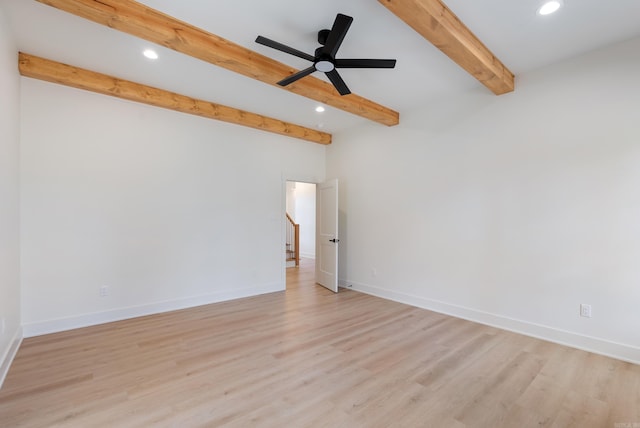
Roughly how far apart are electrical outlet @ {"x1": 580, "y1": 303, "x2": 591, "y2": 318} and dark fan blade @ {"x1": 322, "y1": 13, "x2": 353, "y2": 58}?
11.8 feet

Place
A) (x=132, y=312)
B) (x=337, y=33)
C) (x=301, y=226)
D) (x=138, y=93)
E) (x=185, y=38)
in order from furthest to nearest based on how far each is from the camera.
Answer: (x=301, y=226), (x=132, y=312), (x=138, y=93), (x=185, y=38), (x=337, y=33)

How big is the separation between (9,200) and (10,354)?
1.45 meters

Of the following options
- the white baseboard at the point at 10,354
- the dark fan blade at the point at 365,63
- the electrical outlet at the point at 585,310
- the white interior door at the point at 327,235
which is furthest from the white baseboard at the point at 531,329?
the white baseboard at the point at 10,354

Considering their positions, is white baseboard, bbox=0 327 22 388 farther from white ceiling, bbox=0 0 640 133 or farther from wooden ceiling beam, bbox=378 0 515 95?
wooden ceiling beam, bbox=378 0 515 95

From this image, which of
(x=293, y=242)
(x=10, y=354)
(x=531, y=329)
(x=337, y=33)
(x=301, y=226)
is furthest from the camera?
(x=301, y=226)

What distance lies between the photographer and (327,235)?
5.77m

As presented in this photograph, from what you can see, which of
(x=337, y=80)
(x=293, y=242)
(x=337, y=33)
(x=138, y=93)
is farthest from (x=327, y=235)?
(x=337, y=33)

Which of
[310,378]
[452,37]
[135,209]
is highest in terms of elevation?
[452,37]

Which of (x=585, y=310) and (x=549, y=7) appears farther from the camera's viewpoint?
(x=585, y=310)

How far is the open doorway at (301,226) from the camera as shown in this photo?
8430mm

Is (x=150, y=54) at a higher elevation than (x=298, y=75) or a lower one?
higher

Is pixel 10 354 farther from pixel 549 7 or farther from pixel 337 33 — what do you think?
pixel 549 7

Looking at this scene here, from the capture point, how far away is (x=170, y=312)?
4.20 metres

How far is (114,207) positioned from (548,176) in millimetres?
5318
